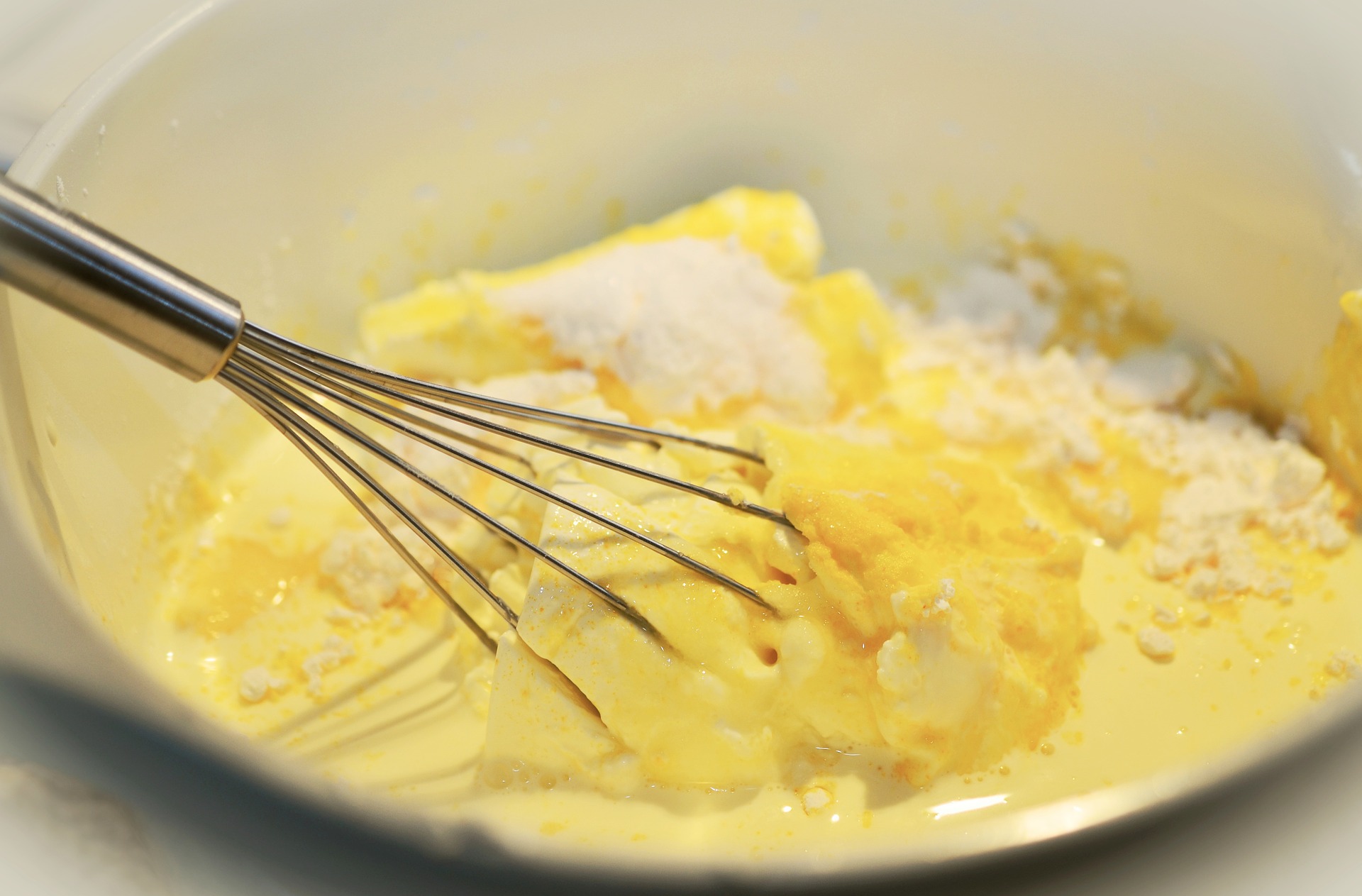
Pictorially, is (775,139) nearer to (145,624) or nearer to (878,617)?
(878,617)

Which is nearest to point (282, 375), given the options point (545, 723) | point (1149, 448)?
point (545, 723)

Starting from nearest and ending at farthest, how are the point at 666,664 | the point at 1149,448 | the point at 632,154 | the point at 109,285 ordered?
the point at 109,285
the point at 666,664
the point at 1149,448
the point at 632,154

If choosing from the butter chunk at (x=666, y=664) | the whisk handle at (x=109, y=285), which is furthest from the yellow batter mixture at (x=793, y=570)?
the whisk handle at (x=109, y=285)

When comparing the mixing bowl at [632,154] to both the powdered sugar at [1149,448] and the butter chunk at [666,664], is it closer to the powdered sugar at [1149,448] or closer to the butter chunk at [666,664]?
the powdered sugar at [1149,448]

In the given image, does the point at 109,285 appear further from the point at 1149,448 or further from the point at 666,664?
the point at 1149,448

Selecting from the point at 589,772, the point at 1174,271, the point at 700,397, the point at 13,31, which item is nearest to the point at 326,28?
the point at 13,31

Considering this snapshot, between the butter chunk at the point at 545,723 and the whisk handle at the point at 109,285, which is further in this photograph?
the butter chunk at the point at 545,723

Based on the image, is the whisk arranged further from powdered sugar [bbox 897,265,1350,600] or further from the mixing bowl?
powdered sugar [bbox 897,265,1350,600]
